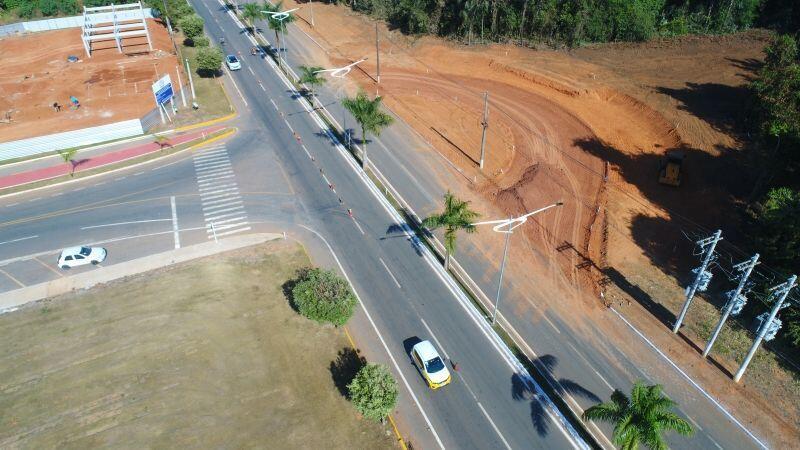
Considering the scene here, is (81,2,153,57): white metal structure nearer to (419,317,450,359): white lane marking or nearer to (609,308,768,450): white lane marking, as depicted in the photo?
(419,317,450,359): white lane marking

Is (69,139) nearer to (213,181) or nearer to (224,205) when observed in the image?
(213,181)

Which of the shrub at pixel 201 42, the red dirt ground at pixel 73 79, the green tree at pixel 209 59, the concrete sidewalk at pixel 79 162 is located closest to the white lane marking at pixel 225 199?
the concrete sidewalk at pixel 79 162

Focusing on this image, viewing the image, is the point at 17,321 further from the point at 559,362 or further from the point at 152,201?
the point at 559,362

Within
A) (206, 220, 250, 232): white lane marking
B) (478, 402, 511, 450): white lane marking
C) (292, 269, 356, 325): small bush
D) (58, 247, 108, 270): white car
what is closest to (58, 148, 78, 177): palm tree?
(58, 247, 108, 270): white car

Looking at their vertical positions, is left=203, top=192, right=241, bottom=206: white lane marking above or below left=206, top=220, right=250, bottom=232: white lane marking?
above

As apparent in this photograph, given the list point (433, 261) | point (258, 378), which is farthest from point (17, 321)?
point (433, 261)

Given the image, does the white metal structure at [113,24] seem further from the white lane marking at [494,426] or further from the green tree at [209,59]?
the white lane marking at [494,426]
